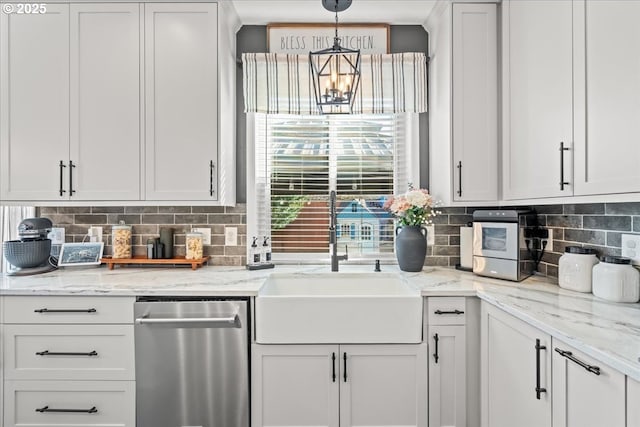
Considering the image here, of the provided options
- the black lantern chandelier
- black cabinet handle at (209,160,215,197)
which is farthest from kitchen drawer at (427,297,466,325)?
black cabinet handle at (209,160,215,197)

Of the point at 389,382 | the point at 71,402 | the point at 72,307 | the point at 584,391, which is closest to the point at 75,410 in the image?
the point at 71,402

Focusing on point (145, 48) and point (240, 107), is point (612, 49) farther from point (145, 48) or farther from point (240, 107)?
point (145, 48)

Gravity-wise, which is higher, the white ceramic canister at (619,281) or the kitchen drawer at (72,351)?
the white ceramic canister at (619,281)

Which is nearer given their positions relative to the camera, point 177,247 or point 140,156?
point 140,156

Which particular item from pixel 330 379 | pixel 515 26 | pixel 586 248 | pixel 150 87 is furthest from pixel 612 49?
pixel 150 87

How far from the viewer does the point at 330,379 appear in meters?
1.81

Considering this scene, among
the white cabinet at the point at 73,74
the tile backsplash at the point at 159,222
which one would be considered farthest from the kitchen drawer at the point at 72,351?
the white cabinet at the point at 73,74

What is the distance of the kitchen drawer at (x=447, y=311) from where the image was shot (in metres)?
1.82

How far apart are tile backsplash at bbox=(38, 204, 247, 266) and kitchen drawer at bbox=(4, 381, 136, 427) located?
0.90m

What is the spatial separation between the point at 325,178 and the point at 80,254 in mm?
1704

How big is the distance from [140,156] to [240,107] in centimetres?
76

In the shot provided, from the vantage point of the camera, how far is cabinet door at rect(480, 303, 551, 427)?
133 cm

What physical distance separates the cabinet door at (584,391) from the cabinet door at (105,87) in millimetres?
2254

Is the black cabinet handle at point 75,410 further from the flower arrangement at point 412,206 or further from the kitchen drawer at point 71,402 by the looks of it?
the flower arrangement at point 412,206
